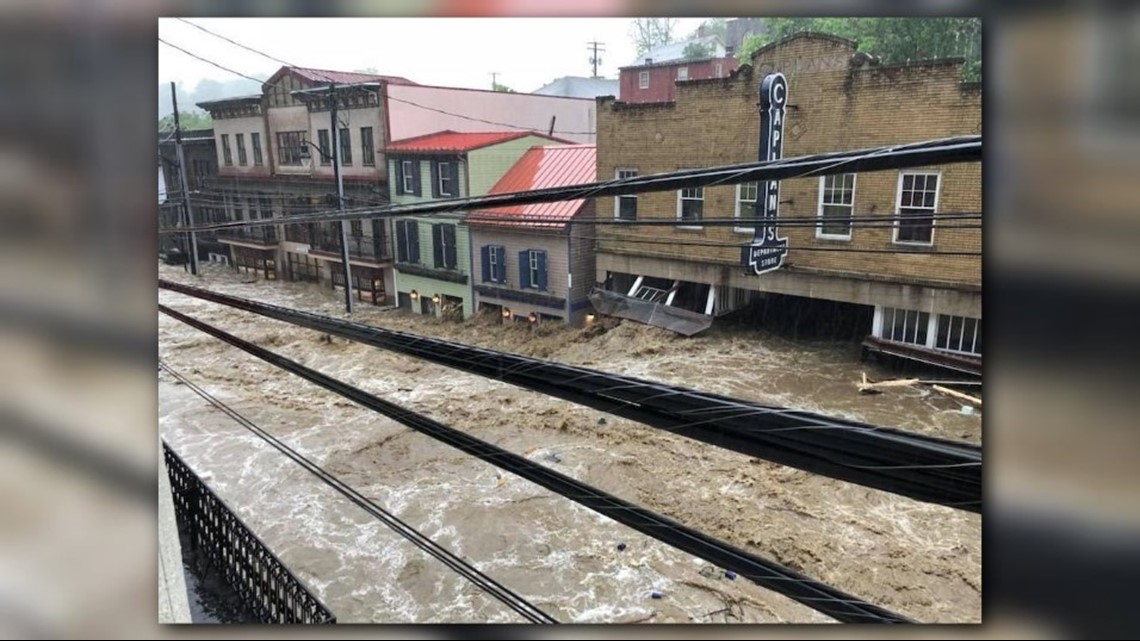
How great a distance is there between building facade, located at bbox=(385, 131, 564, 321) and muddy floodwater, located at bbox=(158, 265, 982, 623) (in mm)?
172

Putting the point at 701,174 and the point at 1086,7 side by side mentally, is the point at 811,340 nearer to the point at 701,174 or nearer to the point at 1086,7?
the point at 1086,7

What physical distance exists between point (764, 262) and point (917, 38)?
117 centimetres

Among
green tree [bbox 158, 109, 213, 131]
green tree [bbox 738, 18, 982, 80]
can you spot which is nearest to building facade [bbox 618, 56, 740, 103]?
green tree [bbox 738, 18, 982, 80]

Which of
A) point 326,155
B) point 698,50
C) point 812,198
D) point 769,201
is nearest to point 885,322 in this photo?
point 812,198

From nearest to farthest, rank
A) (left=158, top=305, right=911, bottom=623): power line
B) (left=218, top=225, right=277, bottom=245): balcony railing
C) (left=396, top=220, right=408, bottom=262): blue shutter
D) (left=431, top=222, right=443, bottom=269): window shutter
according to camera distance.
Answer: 1. (left=158, top=305, right=911, bottom=623): power line
2. (left=431, top=222, right=443, bottom=269): window shutter
3. (left=396, top=220, right=408, bottom=262): blue shutter
4. (left=218, top=225, right=277, bottom=245): balcony railing

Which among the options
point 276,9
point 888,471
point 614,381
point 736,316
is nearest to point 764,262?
point 736,316

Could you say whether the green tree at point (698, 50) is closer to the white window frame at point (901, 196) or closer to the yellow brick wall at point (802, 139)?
the yellow brick wall at point (802, 139)

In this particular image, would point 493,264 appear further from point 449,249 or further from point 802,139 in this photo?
point 802,139

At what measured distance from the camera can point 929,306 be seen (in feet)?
9.34

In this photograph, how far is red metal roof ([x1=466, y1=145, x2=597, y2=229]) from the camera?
3.33 metres

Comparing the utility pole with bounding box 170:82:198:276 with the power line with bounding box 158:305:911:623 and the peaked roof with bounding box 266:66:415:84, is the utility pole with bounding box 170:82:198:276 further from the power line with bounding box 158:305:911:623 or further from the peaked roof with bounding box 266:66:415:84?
the power line with bounding box 158:305:911:623

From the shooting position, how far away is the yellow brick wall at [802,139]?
2.90 meters

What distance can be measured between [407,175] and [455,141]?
14.4 inches

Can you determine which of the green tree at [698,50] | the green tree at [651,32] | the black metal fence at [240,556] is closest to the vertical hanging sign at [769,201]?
the green tree at [698,50]
